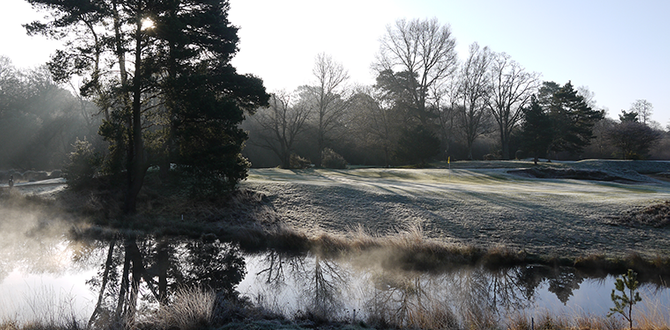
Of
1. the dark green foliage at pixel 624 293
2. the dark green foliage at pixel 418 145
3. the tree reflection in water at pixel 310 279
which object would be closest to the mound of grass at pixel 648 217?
the dark green foliage at pixel 624 293

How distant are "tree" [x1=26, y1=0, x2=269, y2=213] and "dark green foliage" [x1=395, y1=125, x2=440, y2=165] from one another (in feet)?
79.5

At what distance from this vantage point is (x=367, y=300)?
758 centimetres

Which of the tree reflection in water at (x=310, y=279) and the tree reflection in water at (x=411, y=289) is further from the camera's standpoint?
the tree reflection in water at (x=310, y=279)

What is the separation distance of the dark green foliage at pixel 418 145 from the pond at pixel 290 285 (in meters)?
30.1

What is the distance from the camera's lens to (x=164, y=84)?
15281mm

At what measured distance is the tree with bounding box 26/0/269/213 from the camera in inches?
586

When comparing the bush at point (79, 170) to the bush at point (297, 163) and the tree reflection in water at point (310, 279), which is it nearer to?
the tree reflection in water at point (310, 279)

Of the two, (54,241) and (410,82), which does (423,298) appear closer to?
(54,241)

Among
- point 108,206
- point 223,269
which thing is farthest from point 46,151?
point 223,269

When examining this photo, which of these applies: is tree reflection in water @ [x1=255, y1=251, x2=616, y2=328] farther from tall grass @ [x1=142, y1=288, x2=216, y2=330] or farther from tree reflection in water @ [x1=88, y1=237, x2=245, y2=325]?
tall grass @ [x1=142, y1=288, x2=216, y2=330]

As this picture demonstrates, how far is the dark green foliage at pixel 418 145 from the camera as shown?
130 ft

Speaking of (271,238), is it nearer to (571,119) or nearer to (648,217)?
(648,217)

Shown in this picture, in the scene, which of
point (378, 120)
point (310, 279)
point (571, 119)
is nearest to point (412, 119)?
point (378, 120)

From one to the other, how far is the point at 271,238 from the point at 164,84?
7.64 metres
